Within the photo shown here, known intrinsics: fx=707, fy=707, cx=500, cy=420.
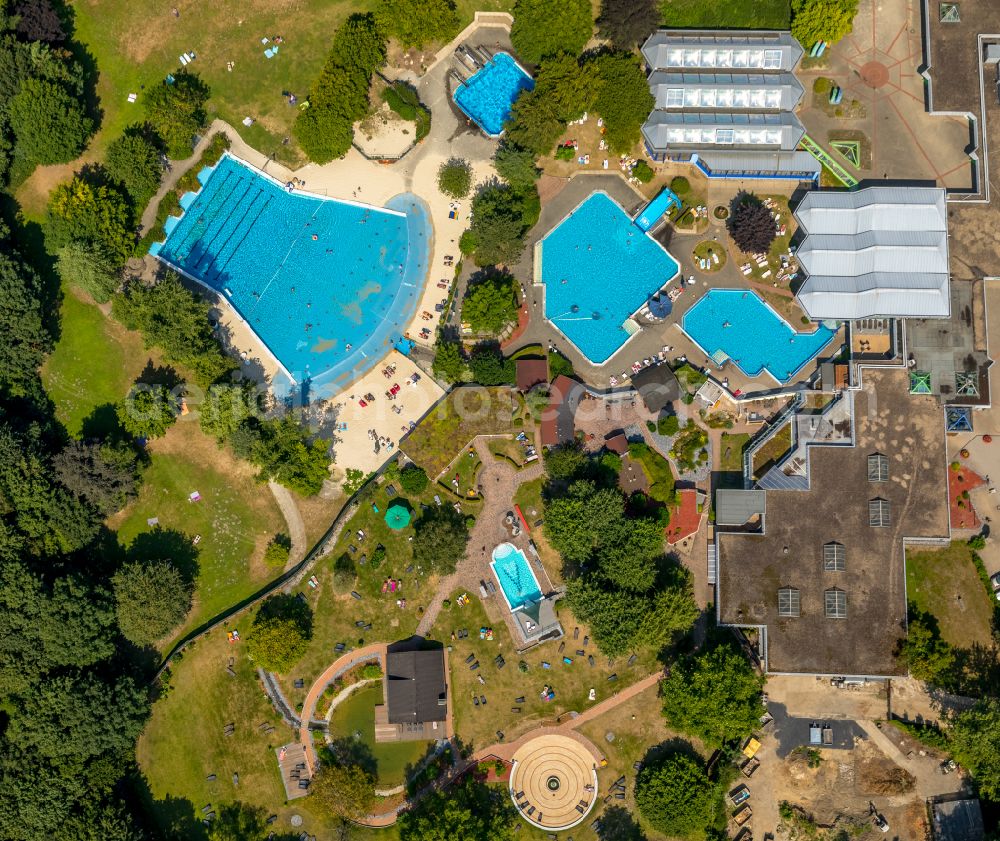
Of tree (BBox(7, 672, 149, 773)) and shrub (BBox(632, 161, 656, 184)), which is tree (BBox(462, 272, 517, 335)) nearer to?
shrub (BBox(632, 161, 656, 184))

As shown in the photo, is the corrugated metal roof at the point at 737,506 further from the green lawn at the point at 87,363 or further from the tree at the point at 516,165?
the green lawn at the point at 87,363

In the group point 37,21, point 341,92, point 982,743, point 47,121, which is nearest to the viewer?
point 982,743

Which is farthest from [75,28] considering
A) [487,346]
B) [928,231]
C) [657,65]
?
[928,231]

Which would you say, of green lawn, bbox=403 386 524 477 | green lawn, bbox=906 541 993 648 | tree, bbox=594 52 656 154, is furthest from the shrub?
green lawn, bbox=906 541 993 648

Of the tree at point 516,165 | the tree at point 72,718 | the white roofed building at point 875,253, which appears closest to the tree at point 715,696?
the white roofed building at point 875,253

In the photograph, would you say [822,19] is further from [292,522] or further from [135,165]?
[292,522]

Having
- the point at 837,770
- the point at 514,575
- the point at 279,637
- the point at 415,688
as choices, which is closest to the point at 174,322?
the point at 279,637
